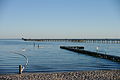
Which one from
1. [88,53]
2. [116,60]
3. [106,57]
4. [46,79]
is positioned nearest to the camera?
[46,79]

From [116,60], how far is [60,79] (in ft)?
75.5

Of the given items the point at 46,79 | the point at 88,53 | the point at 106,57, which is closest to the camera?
the point at 46,79

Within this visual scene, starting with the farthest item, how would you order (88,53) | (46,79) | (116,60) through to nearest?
(88,53), (116,60), (46,79)

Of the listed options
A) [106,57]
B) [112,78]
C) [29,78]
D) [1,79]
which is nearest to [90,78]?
[112,78]

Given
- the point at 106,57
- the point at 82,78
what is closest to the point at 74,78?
the point at 82,78

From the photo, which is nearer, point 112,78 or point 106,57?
point 112,78

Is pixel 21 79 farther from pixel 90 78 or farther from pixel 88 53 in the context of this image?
pixel 88 53

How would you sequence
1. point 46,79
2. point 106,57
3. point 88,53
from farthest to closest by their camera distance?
point 88,53
point 106,57
point 46,79

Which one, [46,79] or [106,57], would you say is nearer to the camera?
[46,79]

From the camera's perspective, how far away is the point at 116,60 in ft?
120

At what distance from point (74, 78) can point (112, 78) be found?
10.3ft

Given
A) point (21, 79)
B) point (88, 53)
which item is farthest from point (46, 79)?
point (88, 53)

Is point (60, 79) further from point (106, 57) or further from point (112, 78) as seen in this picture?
point (106, 57)

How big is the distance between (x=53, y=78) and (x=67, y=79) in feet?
3.98
